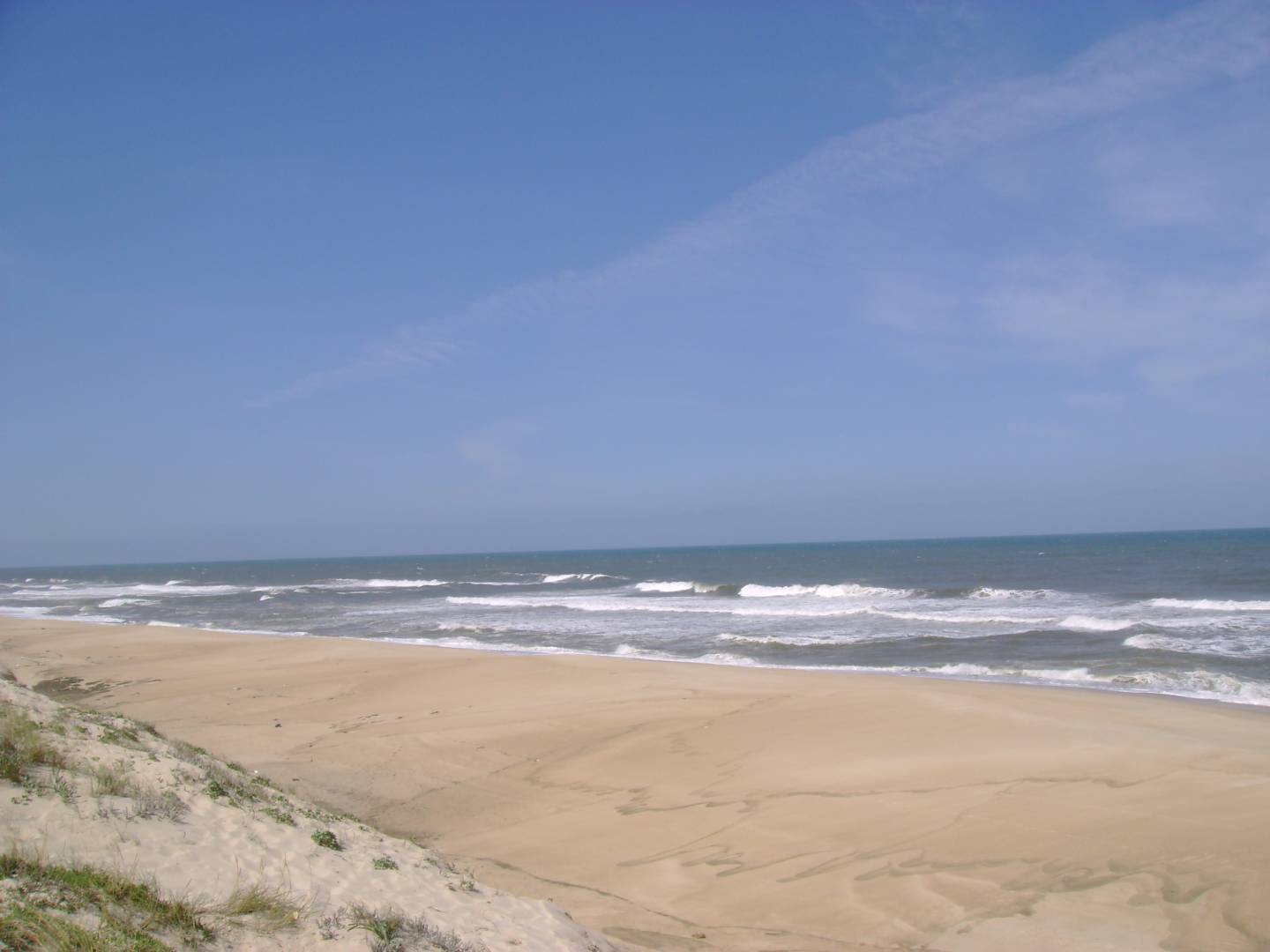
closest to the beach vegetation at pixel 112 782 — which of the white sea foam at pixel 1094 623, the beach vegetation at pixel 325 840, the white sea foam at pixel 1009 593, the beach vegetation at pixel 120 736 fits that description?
the beach vegetation at pixel 120 736

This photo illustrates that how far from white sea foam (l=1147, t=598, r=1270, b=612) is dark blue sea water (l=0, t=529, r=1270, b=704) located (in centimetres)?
5

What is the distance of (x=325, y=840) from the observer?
594 cm

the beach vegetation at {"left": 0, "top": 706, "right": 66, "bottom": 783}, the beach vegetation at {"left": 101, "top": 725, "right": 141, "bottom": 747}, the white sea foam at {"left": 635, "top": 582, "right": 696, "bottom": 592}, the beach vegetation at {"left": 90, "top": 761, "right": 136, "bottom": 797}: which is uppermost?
the beach vegetation at {"left": 0, "top": 706, "right": 66, "bottom": 783}

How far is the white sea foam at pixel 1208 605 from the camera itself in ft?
86.4

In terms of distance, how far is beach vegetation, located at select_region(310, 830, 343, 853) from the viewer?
5891 mm

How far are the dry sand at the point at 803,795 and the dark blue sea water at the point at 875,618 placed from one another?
402cm

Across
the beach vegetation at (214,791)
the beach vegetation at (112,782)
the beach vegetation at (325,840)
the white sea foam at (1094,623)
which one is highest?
the beach vegetation at (112,782)

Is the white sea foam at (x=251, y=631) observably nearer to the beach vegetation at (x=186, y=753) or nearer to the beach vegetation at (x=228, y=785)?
the beach vegetation at (x=186, y=753)

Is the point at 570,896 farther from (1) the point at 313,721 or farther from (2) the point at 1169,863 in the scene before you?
(1) the point at 313,721

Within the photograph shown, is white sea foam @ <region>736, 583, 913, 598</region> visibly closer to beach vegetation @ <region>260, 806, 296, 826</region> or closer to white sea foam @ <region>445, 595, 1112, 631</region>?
white sea foam @ <region>445, 595, 1112, 631</region>

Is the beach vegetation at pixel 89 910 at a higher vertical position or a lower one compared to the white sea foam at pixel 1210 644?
higher

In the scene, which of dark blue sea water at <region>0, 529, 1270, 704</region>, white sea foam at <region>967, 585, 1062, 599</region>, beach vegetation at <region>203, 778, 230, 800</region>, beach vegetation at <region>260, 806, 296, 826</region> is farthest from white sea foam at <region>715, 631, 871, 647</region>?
beach vegetation at <region>203, 778, 230, 800</region>

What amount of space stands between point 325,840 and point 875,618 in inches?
955

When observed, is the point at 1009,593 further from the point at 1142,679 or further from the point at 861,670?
the point at 1142,679
